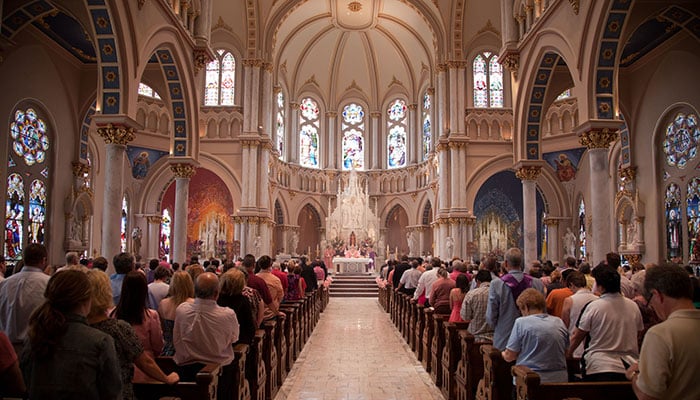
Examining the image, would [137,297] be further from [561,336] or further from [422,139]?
[422,139]

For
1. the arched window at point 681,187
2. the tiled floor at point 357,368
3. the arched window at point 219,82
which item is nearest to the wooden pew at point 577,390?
the tiled floor at point 357,368

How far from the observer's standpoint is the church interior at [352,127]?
13727 millimetres

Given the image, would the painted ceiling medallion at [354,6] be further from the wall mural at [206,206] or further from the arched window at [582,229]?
the arched window at [582,229]

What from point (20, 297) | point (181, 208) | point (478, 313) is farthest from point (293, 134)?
point (20, 297)

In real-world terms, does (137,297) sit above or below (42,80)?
below

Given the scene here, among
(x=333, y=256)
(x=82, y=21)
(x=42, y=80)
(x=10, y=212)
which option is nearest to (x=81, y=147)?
(x=42, y=80)

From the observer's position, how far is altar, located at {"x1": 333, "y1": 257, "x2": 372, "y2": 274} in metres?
29.3

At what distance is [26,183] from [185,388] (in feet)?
50.2

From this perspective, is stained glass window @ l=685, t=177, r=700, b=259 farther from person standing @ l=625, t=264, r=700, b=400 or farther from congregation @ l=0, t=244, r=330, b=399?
person standing @ l=625, t=264, r=700, b=400

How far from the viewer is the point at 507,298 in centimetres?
642

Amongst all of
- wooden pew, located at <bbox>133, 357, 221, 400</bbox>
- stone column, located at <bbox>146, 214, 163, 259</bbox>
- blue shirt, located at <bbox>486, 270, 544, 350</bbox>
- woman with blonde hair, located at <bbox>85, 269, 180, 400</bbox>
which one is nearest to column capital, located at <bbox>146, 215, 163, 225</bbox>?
stone column, located at <bbox>146, 214, 163, 259</bbox>

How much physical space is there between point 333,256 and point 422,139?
10084 mm

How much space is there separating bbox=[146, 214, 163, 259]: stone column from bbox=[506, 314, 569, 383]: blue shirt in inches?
1008

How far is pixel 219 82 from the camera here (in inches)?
1159
